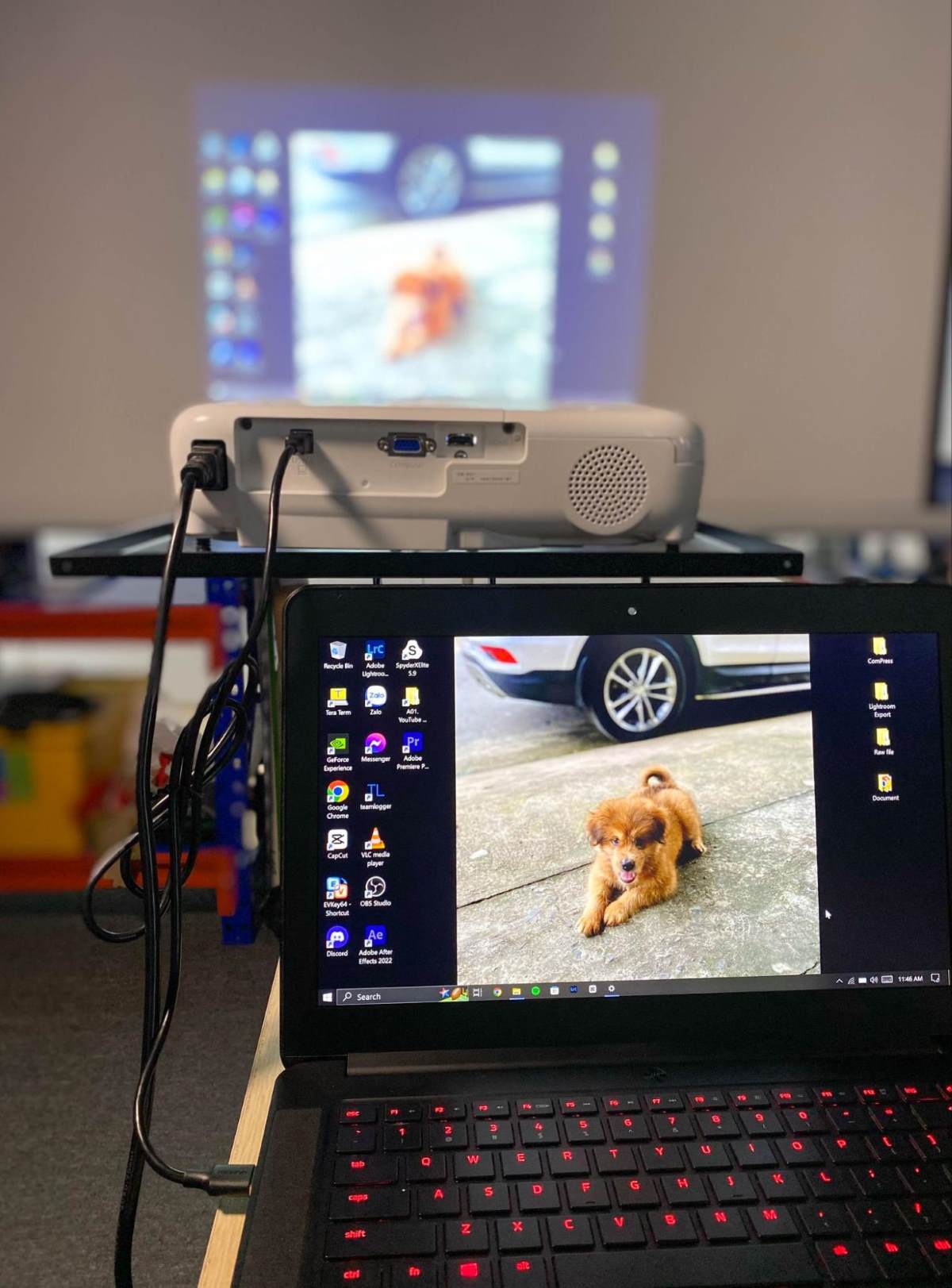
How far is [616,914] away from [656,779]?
0.08 meters

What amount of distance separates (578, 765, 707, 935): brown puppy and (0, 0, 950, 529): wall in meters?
1.90

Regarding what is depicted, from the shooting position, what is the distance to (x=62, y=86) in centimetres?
216

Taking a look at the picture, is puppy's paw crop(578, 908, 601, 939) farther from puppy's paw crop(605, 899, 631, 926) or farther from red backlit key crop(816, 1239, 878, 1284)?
red backlit key crop(816, 1239, 878, 1284)

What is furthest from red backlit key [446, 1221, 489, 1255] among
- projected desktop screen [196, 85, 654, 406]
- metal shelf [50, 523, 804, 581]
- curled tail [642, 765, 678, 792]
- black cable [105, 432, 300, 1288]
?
projected desktop screen [196, 85, 654, 406]

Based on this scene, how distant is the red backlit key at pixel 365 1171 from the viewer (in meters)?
0.44

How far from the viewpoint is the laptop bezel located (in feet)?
1.73

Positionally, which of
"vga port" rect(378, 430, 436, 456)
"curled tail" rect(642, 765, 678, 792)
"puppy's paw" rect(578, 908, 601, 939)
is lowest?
"puppy's paw" rect(578, 908, 601, 939)

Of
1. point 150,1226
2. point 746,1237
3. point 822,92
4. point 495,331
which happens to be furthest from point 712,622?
point 822,92

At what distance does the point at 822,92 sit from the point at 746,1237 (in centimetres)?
244

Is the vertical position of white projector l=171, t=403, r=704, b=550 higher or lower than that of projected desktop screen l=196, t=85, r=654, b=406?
lower

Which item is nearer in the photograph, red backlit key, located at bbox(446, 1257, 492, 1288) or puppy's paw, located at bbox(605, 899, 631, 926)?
red backlit key, located at bbox(446, 1257, 492, 1288)

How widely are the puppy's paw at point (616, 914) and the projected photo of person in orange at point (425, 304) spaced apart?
6.35ft

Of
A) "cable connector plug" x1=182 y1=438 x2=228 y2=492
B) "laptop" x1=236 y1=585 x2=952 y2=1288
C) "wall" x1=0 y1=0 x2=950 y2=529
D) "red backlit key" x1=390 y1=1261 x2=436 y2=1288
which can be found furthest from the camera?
"wall" x1=0 y1=0 x2=950 y2=529

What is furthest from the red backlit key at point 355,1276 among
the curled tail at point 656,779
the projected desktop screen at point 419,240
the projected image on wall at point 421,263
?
the projected image on wall at point 421,263
